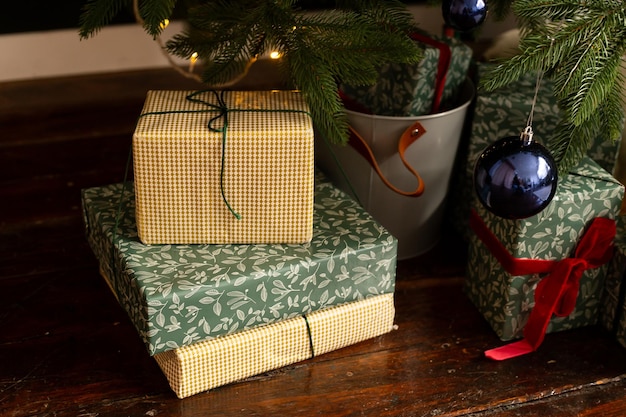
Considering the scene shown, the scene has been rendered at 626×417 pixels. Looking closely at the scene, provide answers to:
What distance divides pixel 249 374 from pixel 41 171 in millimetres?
651

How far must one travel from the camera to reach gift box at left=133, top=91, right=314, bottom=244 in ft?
3.30

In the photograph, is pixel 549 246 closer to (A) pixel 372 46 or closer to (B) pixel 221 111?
(A) pixel 372 46

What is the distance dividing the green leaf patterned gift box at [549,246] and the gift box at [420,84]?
0.18 meters

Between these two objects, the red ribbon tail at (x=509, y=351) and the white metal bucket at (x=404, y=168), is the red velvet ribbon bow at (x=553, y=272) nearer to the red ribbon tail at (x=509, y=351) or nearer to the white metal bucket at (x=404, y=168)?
the red ribbon tail at (x=509, y=351)

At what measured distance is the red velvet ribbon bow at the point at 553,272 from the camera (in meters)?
1.09

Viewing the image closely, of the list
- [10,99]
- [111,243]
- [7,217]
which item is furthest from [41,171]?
[111,243]

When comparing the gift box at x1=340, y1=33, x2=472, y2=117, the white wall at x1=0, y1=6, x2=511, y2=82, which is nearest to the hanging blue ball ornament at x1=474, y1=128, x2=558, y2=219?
the gift box at x1=340, y1=33, x2=472, y2=117

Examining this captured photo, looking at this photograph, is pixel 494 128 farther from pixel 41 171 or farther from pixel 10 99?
pixel 10 99

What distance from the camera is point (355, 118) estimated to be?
121 centimetres

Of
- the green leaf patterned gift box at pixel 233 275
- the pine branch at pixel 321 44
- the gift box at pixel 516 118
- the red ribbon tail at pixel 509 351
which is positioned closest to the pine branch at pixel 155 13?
the pine branch at pixel 321 44

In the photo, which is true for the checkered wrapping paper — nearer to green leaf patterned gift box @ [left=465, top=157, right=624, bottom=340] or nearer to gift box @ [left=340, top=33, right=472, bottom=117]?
green leaf patterned gift box @ [left=465, top=157, right=624, bottom=340]

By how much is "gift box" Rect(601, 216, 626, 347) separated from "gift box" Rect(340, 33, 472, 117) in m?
0.31

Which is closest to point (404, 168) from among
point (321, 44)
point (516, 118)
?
point (516, 118)

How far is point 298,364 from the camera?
1099 millimetres
